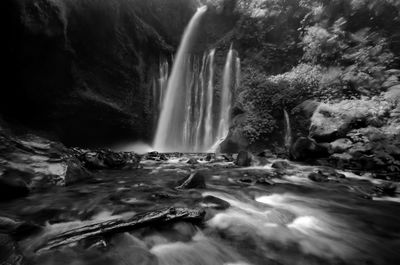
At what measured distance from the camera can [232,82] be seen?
18.6m

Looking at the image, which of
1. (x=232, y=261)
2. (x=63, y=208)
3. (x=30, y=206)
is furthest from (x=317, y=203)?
(x=30, y=206)

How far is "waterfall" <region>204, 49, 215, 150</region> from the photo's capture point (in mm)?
17634

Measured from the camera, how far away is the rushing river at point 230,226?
197cm

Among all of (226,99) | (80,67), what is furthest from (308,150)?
(80,67)

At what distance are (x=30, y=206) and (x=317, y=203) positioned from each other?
4.61 meters

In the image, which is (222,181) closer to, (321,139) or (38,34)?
(321,139)

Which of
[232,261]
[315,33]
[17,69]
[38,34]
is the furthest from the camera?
[315,33]

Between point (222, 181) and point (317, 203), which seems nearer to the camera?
point (317, 203)

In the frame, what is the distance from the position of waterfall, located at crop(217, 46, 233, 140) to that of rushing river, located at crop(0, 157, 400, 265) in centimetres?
1264

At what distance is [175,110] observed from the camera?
65.0 ft

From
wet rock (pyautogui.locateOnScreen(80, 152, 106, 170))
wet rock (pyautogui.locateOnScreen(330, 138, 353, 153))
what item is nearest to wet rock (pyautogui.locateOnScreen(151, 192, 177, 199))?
wet rock (pyautogui.locateOnScreen(80, 152, 106, 170))

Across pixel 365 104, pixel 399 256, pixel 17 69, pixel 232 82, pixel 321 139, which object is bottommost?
pixel 399 256

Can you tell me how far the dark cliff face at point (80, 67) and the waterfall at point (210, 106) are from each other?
4962 millimetres

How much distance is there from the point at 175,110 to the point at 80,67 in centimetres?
811
